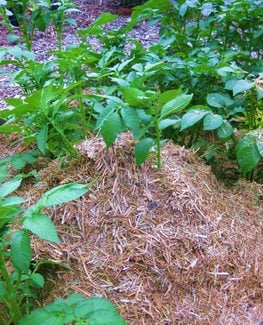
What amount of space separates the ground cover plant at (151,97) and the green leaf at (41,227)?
0.05 meters

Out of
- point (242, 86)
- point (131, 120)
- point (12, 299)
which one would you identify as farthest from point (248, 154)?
point (12, 299)

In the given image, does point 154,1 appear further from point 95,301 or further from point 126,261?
point 95,301

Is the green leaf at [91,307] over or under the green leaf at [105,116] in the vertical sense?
under

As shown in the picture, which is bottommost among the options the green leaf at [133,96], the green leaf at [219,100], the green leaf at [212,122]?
the green leaf at [219,100]

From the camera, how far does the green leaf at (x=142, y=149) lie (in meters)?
1.48

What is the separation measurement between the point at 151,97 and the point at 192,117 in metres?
0.31

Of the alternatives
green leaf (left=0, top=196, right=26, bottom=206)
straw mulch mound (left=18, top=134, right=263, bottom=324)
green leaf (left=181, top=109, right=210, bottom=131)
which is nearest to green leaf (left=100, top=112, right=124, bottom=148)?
straw mulch mound (left=18, top=134, right=263, bottom=324)

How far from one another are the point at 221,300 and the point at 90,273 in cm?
45

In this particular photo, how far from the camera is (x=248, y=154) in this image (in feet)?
5.70

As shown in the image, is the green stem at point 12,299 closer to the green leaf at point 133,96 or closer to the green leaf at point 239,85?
the green leaf at point 133,96

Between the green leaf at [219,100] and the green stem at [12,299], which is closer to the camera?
the green stem at [12,299]

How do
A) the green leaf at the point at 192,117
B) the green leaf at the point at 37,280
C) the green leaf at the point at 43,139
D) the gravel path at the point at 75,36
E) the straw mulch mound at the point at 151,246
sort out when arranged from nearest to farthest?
the green leaf at the point at 37,280 < the straw mulch mound at the point at 151,246 < the green leaf at the point at 43,139 < the green leaf at the point at 192,117 < the gravel path at the point at 75,36

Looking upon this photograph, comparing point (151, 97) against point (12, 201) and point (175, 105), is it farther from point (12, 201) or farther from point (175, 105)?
point (12, 201)

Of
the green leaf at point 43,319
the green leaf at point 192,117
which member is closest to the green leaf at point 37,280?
Answer: the green leaf at point 43,319
